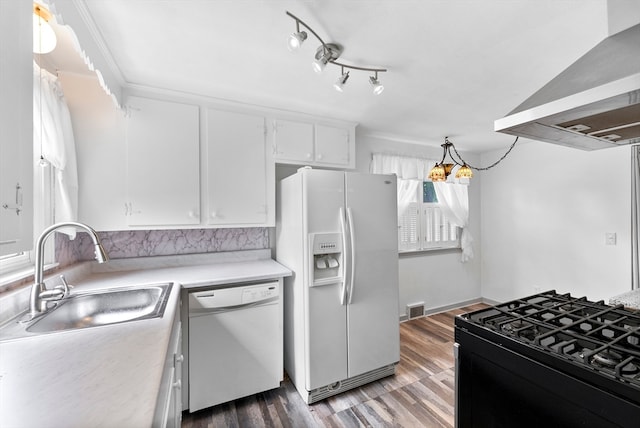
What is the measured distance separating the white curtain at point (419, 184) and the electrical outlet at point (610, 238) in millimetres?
1325

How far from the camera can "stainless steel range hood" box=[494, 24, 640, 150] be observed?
32.9 inches

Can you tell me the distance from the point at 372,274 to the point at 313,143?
4.19 ft

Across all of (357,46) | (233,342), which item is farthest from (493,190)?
(233,342)

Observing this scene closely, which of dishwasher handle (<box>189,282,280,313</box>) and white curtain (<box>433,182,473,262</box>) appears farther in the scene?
white curtain (<box>433,182,473,262</box>)

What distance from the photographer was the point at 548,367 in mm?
874

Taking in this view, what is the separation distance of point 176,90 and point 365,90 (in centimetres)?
141

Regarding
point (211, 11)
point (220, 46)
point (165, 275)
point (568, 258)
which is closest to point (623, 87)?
point (211, 11)

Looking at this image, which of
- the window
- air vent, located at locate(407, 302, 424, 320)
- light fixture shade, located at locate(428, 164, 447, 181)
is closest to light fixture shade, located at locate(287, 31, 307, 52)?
light fixture shade, located at locate(428, 164, 447, 181)

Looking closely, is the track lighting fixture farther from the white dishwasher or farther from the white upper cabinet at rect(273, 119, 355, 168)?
the white dishwasher

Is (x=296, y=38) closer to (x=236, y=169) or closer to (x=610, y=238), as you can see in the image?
(x=236, y=169)

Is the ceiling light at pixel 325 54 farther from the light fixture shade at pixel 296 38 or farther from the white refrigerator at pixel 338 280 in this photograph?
the white refrigerator at pixel 338 280

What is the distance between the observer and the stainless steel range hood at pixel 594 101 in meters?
0.83

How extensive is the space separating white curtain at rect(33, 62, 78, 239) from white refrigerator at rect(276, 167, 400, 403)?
1403mm

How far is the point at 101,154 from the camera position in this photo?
179cm
